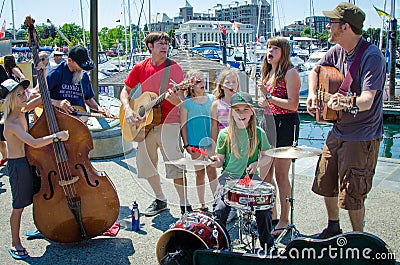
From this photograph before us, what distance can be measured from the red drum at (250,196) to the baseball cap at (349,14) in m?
1.38

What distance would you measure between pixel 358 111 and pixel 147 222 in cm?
239

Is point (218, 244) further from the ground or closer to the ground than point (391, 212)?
further from the ground

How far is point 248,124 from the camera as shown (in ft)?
11.5

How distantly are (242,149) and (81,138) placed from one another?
1378mm

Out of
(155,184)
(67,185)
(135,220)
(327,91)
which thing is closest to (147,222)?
(135,220)

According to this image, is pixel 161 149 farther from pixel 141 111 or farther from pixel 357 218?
pixel 357 218

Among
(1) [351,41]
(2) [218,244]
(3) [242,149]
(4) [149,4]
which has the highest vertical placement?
(4) [149,4]

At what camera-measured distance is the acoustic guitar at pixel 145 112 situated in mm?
3947

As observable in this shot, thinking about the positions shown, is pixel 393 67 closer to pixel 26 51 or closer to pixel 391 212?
pixel 391 212

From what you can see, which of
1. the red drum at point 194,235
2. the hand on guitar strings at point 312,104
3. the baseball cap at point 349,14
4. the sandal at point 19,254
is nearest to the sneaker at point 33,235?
the sandal at point 19,254

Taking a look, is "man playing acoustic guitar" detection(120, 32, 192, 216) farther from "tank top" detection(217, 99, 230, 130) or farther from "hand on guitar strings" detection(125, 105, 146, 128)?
"tank top" detection(217, 99, 230, 130)

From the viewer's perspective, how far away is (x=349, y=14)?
3094 mm

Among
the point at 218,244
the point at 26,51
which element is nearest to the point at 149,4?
the point at 26,51

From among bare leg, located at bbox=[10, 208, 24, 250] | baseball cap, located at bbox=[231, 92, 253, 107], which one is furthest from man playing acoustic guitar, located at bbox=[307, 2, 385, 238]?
bare leg, located at bbox=[10, 208, 24, 250]
